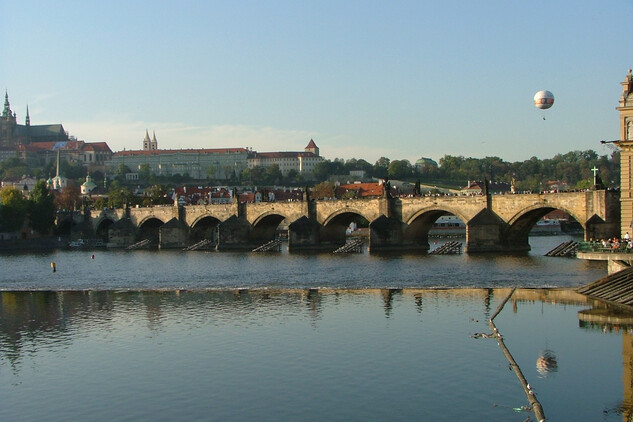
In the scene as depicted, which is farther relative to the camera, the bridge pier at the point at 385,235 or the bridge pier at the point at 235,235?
the bridge pier at the point at 235,235

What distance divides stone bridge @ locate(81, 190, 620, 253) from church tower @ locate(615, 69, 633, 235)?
17208 mm

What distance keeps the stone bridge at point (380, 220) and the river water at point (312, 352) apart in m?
14.1

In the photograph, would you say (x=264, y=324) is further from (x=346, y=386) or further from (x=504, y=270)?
(x=504, y=270)

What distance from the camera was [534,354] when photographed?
25.2 m

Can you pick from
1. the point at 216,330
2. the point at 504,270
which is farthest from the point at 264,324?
the point at 504,270

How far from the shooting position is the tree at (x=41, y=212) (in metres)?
116

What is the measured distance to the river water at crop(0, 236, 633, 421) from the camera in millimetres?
20562

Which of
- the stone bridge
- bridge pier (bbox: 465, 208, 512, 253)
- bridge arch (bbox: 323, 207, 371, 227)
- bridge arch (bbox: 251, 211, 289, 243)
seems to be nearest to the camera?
the stone bridge

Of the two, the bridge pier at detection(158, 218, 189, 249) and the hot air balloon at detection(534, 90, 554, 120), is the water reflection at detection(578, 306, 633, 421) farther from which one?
the bridge pier at detection(158, 218, 189, 249)

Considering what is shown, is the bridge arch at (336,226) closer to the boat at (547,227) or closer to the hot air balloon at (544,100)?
the hot air balloon at (544,100)

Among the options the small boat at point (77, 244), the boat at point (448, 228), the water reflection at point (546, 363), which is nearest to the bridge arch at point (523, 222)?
the water reflection at point (546, 363)

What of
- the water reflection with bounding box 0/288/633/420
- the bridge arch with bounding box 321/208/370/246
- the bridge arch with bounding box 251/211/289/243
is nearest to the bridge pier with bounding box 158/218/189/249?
the bridge arch with bounding box 251/211/289/243

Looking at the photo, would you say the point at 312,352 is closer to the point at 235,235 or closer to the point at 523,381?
the point at 523,381

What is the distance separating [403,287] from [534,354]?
18.0 m
